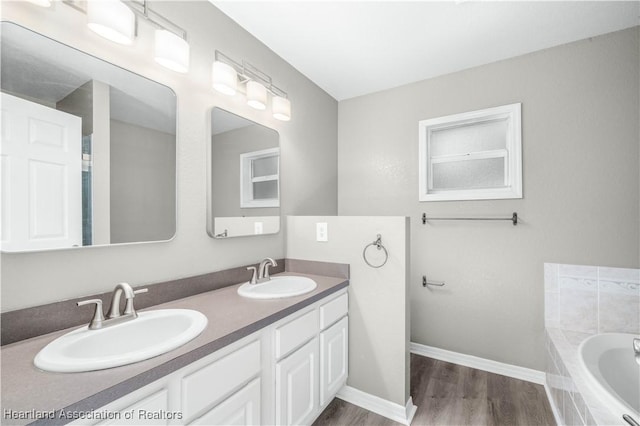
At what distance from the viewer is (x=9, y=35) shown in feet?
3.18

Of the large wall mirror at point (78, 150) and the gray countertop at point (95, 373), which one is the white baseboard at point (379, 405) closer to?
the gray countertop at point (95, 373)

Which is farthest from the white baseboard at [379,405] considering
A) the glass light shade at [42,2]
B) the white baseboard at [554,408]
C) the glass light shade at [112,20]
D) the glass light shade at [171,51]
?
the glass light shade at [42,2]

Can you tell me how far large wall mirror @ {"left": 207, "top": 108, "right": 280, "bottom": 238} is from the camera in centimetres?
166

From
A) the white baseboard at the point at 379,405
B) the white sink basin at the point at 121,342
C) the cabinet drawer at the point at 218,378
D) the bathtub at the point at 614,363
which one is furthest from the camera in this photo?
the white baseboard at the point at 379,405

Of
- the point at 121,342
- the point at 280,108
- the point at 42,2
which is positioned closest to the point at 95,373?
the point at 121,342

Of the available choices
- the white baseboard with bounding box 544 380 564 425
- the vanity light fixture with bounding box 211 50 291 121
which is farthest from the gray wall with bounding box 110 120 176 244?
the white baseboard with bounding box 544 380 564 425

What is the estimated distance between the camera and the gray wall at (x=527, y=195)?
1900mm

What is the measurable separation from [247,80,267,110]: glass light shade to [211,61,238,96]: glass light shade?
0.16m

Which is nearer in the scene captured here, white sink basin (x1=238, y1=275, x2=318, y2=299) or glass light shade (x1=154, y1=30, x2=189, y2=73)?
glass light shade (x1=154, y1=30, x2=189, y2=73)

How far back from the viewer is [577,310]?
6.54 feet

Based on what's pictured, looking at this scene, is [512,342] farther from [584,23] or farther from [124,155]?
[124,155]

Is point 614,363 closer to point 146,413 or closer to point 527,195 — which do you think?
point 527,195

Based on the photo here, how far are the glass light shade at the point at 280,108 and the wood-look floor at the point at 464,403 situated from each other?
210cm

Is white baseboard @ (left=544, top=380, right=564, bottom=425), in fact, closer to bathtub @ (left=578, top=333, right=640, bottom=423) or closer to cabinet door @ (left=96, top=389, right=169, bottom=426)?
bathtub @ (left=578, top=333, right=640, bottom=423)
